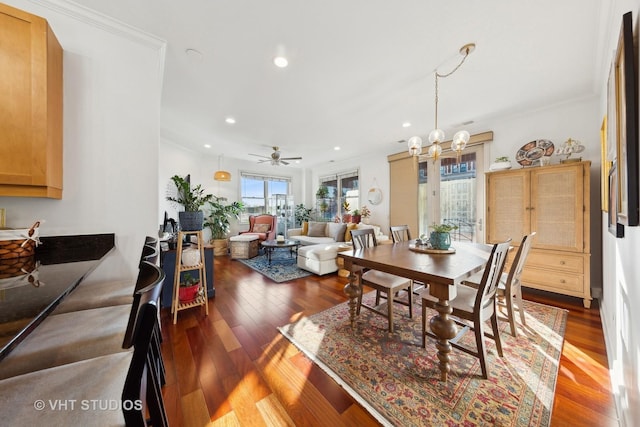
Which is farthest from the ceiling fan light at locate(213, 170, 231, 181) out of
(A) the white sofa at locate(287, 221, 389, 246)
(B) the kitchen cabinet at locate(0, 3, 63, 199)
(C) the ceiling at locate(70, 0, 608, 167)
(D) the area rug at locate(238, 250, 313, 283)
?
(B) the kitchen cabinet at locate(0, 3, 63, 199)

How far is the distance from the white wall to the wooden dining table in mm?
1819

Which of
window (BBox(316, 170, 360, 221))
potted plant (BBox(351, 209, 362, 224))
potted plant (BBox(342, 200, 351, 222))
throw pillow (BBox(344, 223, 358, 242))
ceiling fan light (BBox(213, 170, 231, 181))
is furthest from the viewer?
window (BBox(316, 170, 360, 221))

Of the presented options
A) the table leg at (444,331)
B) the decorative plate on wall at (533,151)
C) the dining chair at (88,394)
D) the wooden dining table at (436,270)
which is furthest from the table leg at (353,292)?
the decorative plate on wall at (533,151)

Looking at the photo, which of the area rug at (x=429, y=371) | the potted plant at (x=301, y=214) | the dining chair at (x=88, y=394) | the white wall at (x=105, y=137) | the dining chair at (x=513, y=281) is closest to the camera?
the dining chair at (x=88, y=394)

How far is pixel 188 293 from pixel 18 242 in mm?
1443

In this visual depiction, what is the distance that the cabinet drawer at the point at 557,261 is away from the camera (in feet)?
8.71

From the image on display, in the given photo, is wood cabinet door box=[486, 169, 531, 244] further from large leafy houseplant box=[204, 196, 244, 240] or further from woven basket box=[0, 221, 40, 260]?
large leafy houseplant box=[204, 196, 244, 240]

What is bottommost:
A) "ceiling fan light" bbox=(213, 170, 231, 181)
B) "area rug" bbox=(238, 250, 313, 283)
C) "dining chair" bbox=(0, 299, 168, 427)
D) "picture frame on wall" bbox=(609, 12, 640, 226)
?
"area rug" bbox=(238, 250, 313, 283)

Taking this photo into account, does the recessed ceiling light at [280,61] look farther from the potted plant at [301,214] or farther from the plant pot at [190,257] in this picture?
the potted plant at [301,214]

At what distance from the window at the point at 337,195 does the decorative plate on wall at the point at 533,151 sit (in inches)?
133

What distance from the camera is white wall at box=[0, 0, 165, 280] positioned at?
1601mm

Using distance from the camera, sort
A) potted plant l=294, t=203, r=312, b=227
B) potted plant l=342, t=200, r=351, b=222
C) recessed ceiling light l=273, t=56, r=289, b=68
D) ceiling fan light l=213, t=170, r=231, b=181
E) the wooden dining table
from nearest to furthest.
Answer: the wooden dining table < recessed ceiling light l=273, t=56, r=289, b=68 < ceiling fan light l=213, t=170, r=231, b=181 < potted plant l=342, t=200, r=351, b=222 < potted plant l=294, t=203, r=312, b=227

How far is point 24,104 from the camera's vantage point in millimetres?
1300

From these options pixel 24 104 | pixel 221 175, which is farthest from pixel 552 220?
pixel 221 175
